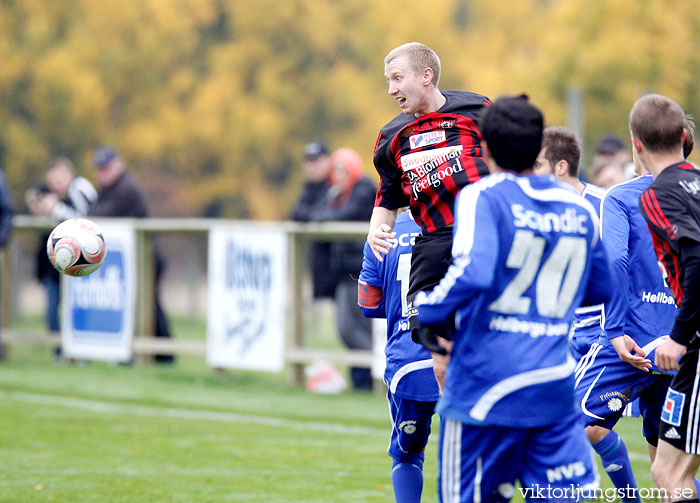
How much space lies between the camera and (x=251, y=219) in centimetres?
2653

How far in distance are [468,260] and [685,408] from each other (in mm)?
1337

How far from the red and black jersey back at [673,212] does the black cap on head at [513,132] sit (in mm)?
814

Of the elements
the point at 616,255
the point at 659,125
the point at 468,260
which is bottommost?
the point at 616,255

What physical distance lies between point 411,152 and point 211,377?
8113 mm

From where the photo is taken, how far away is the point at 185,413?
33.6ft

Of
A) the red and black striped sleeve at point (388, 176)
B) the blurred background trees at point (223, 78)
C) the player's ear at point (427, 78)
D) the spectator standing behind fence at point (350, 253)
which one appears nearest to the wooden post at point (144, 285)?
the spectator standing behind fence at point (350, 253)

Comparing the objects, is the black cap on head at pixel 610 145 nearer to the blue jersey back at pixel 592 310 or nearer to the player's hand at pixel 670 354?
the blue jersey back at pixel 592 310

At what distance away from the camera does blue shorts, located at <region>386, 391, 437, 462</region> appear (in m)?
5.45

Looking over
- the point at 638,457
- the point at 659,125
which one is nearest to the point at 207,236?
the point at 638,457

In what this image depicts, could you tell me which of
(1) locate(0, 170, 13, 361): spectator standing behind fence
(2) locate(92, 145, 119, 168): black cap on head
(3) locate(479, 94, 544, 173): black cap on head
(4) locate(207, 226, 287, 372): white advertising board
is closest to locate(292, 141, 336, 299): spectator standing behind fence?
(4) locate(207, 226, 287, 372): white advertising board

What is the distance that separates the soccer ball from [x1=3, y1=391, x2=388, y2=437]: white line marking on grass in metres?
3.01

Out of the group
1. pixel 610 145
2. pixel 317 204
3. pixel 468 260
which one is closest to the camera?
pixel 468 260

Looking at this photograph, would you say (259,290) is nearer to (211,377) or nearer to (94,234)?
(211,377)

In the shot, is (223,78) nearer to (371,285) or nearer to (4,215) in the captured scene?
(4,215)
